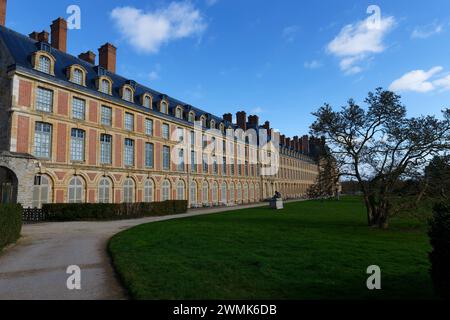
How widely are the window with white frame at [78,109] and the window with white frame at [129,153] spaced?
4.88 meters

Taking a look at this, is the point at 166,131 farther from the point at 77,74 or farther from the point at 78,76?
the point at 77,74

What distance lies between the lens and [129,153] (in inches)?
1111

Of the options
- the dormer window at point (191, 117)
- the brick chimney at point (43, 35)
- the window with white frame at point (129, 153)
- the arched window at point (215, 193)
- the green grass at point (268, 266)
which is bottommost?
the green grass at point (268, 266)

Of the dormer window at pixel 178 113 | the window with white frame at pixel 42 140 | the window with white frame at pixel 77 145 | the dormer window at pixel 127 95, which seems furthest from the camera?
the dormer window at pixel 178 113

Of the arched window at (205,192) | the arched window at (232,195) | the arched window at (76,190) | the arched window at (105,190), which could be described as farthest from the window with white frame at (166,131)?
the arched window at (232,195)

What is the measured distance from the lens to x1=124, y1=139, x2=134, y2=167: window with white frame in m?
27.9

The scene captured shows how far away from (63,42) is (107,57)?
462 cm

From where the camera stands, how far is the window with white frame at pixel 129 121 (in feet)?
92.9

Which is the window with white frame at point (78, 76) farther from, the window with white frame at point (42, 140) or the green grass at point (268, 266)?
the green grass at point (268, 266)

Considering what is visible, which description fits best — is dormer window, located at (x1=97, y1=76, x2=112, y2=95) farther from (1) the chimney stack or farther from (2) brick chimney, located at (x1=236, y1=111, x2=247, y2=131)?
(2) brick chimney, located at (x1=236, y1=111, x2=247, y2=131)

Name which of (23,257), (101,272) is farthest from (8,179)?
(101,272)

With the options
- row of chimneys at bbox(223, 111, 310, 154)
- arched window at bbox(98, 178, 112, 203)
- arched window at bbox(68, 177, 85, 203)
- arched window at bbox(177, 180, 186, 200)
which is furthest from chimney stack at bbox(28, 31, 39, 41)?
row of chimneys at bbox(223, 111, 310, 154)

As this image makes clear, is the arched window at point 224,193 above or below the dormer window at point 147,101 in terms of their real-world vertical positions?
below
